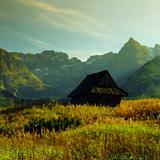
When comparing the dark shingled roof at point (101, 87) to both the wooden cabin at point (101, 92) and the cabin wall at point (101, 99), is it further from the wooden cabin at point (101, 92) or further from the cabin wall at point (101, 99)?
the cabin wall at point (101, 99)

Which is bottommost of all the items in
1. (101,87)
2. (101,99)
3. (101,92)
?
(101,99)

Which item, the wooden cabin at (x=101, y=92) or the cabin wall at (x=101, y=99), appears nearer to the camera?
the wooden cabin at (x=101, y=92)

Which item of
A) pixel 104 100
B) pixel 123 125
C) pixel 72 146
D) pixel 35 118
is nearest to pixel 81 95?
pixel 104 100

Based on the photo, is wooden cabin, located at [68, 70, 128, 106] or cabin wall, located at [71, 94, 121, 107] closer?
wooden cabin, located at [68, 70, 128, 106]

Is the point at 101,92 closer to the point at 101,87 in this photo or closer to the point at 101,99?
the point at 101,87

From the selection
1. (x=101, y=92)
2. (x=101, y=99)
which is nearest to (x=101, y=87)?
(x=101, y=92)

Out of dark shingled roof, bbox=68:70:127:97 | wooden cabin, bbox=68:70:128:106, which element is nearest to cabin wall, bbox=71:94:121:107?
wooden cabin, bbox=68:70:128:106

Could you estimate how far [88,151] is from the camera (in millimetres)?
12805

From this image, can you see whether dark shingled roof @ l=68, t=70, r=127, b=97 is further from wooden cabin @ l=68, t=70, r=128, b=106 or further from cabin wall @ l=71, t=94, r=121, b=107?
cabin wall @ l=71, t=94, r=121, b=107

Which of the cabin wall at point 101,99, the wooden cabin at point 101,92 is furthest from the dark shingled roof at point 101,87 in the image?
the cabin wall at point 101,99

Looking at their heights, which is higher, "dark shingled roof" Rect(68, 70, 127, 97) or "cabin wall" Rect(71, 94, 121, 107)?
"dark shingled roof" Rect(68, 70, 127, 97)

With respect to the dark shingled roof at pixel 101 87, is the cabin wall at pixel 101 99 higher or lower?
lower

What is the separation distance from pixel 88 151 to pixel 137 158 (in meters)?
1.81

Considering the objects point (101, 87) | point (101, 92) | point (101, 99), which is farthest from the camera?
point (101, 99)
